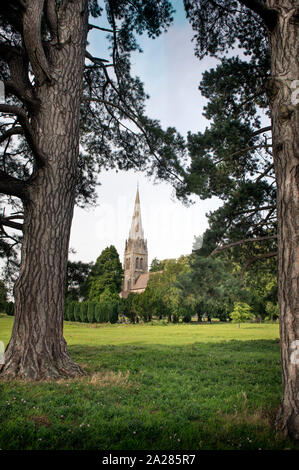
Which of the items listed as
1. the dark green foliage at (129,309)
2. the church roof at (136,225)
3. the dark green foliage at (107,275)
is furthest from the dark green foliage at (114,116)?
the church roof at (136,225)

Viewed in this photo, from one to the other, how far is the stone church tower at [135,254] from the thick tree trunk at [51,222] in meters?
76.8

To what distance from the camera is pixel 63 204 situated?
18.2 feet

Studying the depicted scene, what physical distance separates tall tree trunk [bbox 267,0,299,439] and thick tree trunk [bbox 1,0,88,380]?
335cm

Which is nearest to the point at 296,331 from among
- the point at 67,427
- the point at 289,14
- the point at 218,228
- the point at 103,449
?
the point at 103,449

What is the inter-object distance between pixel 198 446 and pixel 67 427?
4.06 feet

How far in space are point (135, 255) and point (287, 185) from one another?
80503mm

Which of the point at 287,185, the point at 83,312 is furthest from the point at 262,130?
the point at 83,312

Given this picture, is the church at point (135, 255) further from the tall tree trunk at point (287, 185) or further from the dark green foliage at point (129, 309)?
the tall tree trunk at point (287, 185)

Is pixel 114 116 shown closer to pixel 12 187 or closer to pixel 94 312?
pixel 12 187

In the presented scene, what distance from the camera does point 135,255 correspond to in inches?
3285

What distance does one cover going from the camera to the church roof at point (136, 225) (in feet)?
278

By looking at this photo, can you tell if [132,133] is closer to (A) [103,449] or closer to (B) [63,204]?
(B) [63,204]

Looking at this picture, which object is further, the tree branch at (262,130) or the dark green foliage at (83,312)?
the dark green foliage at (83,312)

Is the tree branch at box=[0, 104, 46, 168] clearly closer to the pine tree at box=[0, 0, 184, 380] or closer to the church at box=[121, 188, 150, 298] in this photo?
the pine tree at box=[0, 0, 184, 380]
